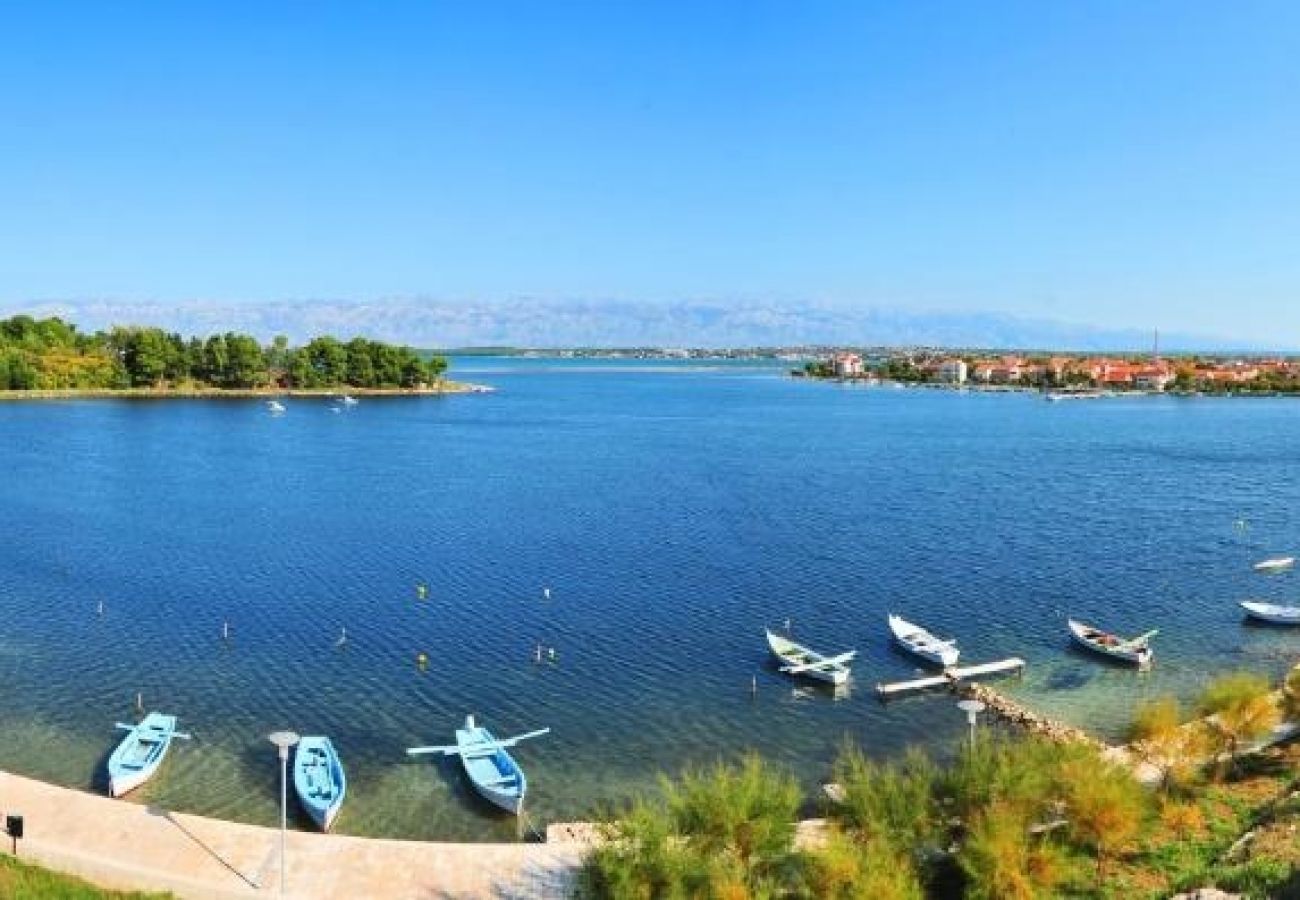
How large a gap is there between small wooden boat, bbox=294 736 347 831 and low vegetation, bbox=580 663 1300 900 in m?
9.31

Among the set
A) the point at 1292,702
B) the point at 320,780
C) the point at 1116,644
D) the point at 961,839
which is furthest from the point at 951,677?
the point at 320,780

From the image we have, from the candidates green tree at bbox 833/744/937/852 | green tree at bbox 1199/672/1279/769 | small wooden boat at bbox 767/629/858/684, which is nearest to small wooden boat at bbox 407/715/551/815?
green tree at bbox 833/744/937/852

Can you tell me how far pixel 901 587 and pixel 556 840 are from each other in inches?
1204

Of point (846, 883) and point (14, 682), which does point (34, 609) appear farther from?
point (846, 883)

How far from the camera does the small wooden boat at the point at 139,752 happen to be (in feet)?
94.6

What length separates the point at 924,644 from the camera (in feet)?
135

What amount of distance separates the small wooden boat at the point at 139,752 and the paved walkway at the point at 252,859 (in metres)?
2.20

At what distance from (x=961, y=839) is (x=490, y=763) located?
13.8 meters

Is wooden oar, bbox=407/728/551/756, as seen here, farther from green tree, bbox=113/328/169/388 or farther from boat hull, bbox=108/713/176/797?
green tree, bbox=113/328/169/388

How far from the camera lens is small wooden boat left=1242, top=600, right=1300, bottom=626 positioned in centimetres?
4672

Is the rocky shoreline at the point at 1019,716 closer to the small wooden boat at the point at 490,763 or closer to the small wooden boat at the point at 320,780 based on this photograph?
the small wooden boat at the point at 490,763

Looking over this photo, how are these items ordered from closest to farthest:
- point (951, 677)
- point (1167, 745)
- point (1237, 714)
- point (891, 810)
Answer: point (891, 810), point (1167, 745), point (1237, 714), point (951, 677)

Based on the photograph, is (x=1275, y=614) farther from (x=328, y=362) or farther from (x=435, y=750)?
(x=328, y=362)

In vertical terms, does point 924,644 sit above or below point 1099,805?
below
